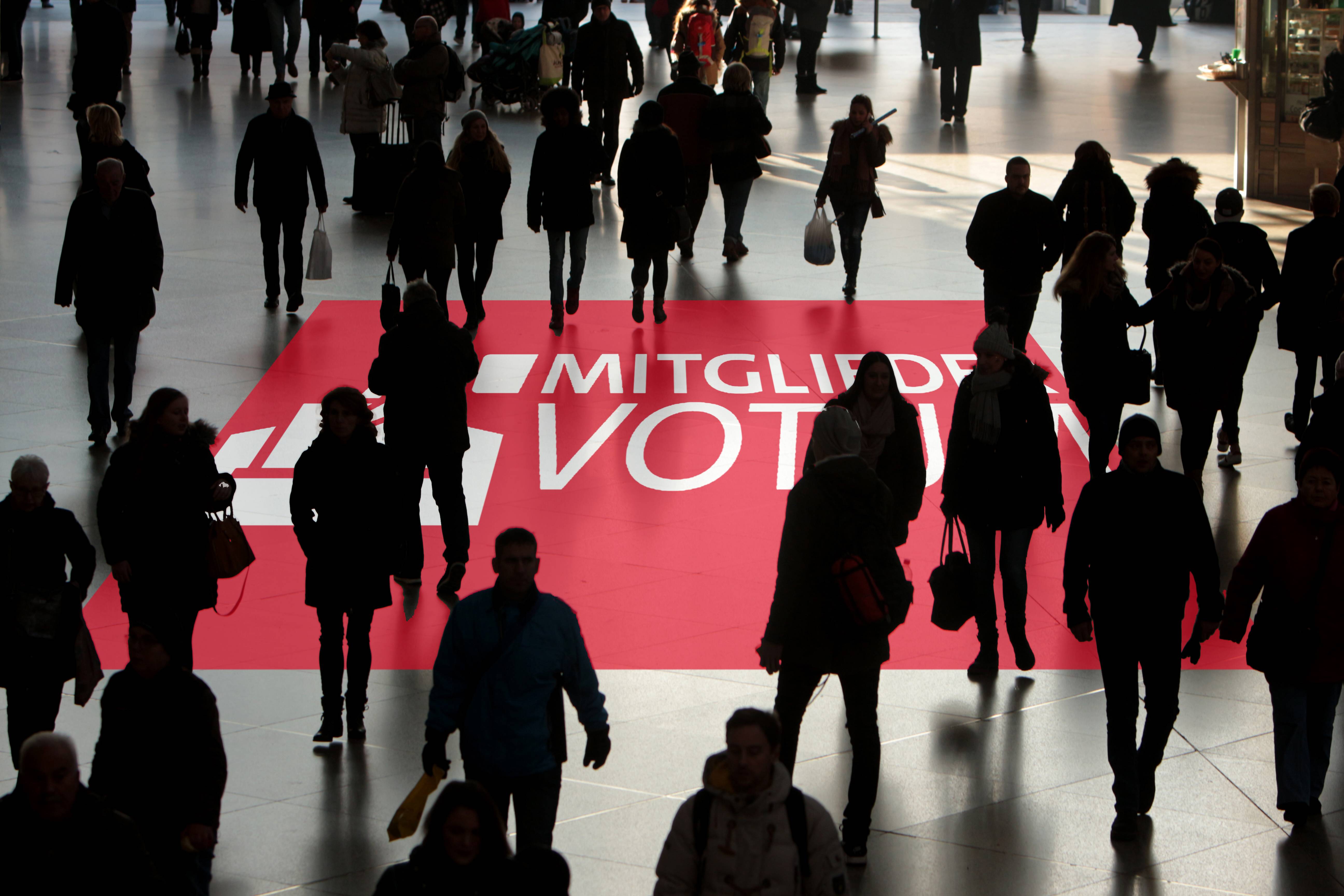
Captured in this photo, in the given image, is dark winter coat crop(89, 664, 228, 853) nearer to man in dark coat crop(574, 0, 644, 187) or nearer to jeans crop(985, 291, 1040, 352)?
jeans crop(985, 291, 1040, 352)

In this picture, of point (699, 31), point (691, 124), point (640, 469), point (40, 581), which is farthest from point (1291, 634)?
point (699, 31)

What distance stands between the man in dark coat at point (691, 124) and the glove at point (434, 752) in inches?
454

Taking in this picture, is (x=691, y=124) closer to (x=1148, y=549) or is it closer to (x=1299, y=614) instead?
(x=1148, y=549)

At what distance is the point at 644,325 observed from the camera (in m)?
14.5

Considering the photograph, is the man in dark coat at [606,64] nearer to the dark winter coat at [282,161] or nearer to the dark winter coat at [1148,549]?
the dark winter coat at [282,161]

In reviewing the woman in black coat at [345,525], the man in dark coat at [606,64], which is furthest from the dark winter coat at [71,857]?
the man in dark coat at [606,64]

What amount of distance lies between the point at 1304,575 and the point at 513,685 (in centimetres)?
309

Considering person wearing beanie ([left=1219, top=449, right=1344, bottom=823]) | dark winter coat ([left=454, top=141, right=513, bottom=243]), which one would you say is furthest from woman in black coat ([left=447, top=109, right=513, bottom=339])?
person wearing beanie ([left=1219, top=449, right=1344, bottom=823])

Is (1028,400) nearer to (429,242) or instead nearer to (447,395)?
(447,395)

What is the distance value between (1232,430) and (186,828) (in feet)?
26.5

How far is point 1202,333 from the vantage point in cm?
988

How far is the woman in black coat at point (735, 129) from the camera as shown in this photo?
16.2 metres

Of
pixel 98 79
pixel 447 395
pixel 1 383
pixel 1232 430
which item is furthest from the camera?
pixel 98 79

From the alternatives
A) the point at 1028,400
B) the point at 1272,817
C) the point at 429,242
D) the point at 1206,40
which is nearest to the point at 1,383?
the point at 429,242
